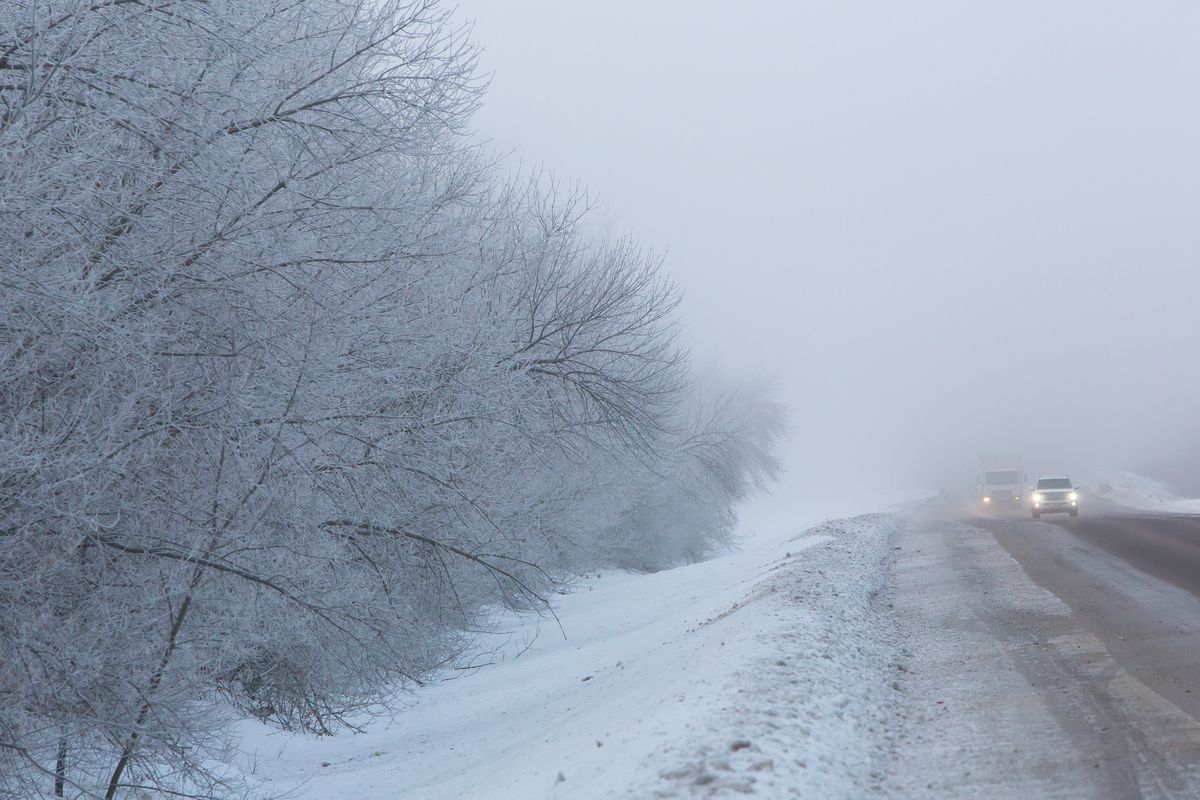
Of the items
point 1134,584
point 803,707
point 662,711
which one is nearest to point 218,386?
point 662,711

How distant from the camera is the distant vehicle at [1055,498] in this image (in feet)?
109

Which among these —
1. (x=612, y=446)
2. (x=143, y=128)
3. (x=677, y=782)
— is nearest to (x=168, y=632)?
(x=143, y=128)

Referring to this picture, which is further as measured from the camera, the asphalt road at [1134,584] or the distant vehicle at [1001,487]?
the distant vehicle at [1001,487]

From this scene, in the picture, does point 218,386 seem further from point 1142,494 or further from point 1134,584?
point 1142,494

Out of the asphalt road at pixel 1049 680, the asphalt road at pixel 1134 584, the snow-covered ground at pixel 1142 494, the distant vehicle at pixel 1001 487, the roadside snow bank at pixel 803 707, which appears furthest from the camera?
the snow-covered ground at pixel 1142 494

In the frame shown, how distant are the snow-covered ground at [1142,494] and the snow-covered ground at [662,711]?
35363mm

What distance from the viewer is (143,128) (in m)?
6.70

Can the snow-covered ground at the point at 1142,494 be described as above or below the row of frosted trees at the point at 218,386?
below

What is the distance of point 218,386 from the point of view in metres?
7.16

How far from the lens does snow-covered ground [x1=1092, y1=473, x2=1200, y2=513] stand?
47.5 m

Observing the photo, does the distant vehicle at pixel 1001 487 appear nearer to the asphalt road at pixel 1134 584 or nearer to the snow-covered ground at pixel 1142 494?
the snow-covered ground at pixel 1142 494

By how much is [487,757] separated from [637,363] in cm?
805

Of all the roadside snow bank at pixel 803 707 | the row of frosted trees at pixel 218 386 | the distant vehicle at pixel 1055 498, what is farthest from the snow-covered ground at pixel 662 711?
the distant vehicle at pixel 1055 498

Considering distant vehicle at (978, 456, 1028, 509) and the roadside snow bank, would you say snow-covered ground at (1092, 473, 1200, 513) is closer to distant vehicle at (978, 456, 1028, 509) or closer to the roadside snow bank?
distant vehicle at (978, 456, 1028, 509)
